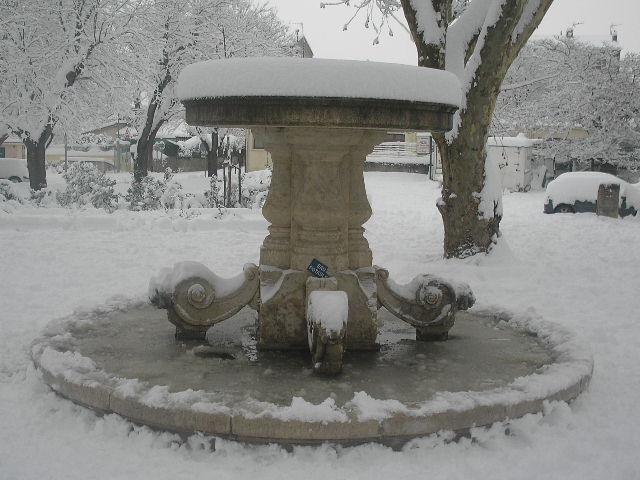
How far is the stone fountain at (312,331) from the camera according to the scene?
3756mm

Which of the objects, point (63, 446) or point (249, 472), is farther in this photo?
point (63, 446)

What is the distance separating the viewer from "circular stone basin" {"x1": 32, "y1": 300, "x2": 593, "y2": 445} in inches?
143

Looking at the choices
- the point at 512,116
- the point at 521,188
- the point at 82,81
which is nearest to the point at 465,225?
the point at 82,81

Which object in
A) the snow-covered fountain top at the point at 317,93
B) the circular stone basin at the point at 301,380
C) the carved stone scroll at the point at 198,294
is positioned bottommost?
the circular stone basin at the point at 301,380

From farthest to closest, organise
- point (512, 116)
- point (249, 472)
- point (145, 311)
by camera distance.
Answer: point (512, 116) → point (145, 311) → point (249, 472)

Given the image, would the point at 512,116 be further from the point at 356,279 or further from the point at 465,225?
the point at 356,279

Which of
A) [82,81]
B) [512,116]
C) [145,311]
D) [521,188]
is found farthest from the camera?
[512,116]

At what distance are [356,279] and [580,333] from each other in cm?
248

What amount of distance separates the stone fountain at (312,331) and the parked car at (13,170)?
25.2m

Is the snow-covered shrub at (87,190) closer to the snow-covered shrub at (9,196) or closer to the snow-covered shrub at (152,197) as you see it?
the snow-covered shrub at (152,197)

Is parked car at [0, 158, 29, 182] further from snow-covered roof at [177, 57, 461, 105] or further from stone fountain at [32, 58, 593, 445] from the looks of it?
snow-covered roof at [177, 57, 461, 105]

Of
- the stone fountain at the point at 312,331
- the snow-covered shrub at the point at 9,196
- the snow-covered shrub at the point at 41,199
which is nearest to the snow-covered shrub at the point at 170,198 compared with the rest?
the snow-covered shrub at the point at 41,199

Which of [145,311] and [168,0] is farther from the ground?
[168,0]

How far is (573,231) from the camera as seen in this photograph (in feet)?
45.3
